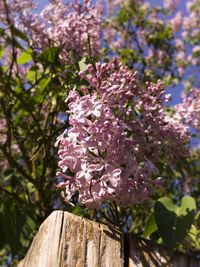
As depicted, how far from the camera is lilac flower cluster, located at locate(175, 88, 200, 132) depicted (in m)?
2.21

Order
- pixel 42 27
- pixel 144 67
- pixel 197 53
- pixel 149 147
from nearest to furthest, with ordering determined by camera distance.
A: pixel 149 147 < pixel 42 27 < pixel 144 67 < pixel 197 53

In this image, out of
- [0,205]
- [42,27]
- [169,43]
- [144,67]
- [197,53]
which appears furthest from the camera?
[197,53]

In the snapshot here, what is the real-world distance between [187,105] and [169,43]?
3029 millimetres

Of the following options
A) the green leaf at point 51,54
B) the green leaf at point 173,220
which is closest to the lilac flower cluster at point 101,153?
the green leaf at point 173,220

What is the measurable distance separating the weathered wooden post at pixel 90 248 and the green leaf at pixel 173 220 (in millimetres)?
66

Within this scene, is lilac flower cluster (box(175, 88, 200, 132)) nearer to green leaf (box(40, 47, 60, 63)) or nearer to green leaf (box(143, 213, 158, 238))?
green leaf (box(40, 47, 60, 63))

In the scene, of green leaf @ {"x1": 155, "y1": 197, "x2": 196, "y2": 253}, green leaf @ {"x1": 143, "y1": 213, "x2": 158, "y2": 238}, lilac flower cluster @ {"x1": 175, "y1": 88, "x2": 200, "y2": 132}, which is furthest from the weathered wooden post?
lilac flower cluster @ {"x1": 175, "y1": 88, "x2": 200, "y2": 132}

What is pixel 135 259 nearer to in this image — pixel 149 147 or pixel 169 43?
pixel 149 147

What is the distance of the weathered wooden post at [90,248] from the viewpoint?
3.37 ft

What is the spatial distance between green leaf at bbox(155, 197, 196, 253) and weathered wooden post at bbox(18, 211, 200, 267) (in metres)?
0.07

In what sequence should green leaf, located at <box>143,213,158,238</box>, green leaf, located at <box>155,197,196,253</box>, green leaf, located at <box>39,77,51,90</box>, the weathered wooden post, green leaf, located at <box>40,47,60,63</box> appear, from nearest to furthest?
the weathered wooden post
green leaf, located at <box>155,197,196,253</box>
green leaf, located at <box>143,213,158,238</box>
green leaf, located at <box>40,47,60,63</box>
green leaf, located at <box>39,77,51,90</box>

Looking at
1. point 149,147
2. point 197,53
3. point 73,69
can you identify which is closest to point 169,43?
point 197,53

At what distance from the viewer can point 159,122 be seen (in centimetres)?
176

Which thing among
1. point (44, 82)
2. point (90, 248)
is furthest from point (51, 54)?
point (90, 248)
